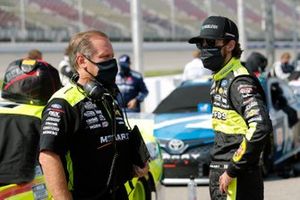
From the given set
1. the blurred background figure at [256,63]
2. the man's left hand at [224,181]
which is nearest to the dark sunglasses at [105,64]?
the man's left hand at [224,181]

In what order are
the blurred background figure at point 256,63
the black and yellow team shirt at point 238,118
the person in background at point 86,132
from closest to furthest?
1. the person in background at point 86,132
2. the black and yellow team shirt at point 238,118
3. the blurred background figure at point 256,63

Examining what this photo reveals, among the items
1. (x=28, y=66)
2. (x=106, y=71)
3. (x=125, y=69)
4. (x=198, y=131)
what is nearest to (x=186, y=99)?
(x=198, y=131)

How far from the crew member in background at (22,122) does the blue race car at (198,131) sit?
439 cm

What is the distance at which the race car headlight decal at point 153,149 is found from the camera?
689 cm

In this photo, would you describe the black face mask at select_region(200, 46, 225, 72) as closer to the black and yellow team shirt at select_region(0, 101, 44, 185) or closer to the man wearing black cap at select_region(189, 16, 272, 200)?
the man wearing black cap at select_region(189, 16, 272, 200)

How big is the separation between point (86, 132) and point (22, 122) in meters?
1.22

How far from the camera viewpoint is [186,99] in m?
11.0

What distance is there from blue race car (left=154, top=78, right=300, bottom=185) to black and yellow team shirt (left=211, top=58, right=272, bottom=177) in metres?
4.42

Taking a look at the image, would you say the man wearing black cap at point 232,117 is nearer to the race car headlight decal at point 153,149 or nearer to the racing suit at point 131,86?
the race car headlight decal at point 153,149

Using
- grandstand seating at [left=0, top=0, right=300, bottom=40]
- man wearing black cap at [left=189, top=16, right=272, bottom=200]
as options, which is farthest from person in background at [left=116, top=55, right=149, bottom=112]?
grandstand seating at [left=0, top=0, right=300, bottom=40]

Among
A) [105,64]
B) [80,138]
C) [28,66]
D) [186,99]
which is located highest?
[105,64]

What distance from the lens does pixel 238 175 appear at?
13.2ft

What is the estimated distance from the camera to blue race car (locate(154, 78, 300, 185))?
9.52m

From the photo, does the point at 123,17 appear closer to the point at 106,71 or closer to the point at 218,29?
the point at 218,29
